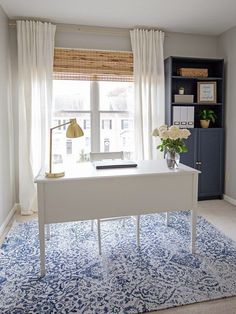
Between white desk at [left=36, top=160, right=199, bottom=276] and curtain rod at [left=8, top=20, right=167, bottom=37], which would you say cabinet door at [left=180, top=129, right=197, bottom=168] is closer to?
white desk at [left=36, top=160, right=199, bottom=276]

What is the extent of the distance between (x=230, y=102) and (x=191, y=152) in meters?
0.95

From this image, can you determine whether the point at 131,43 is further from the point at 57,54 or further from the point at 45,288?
the point at 45,288

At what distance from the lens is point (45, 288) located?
197cm

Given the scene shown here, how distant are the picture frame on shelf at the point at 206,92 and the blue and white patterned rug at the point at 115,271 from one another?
193cm

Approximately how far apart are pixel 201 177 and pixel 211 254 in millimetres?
1730

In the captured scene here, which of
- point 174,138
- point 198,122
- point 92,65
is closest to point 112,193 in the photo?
point 174,138

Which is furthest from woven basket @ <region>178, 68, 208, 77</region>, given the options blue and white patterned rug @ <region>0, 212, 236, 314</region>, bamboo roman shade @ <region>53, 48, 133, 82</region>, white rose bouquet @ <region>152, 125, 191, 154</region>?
blue and white patterned rug @ <region>0, 212, 236, 314</region>

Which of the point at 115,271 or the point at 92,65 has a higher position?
the point at 92,65

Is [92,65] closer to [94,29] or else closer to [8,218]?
[94,29]

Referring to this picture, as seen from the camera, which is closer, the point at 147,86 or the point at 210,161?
the point at 147,86

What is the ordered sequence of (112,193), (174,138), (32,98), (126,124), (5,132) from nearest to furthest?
(112,193) < (174,138) < (5,132) < (32,98) < (126,124)

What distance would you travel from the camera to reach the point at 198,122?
418 centimetres

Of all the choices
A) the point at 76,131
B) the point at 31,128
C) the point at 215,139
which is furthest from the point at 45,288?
the point at 215,139

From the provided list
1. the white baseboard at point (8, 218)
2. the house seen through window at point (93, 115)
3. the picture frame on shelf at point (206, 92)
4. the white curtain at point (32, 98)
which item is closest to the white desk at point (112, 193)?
the white baseboard at point (8, 218)
